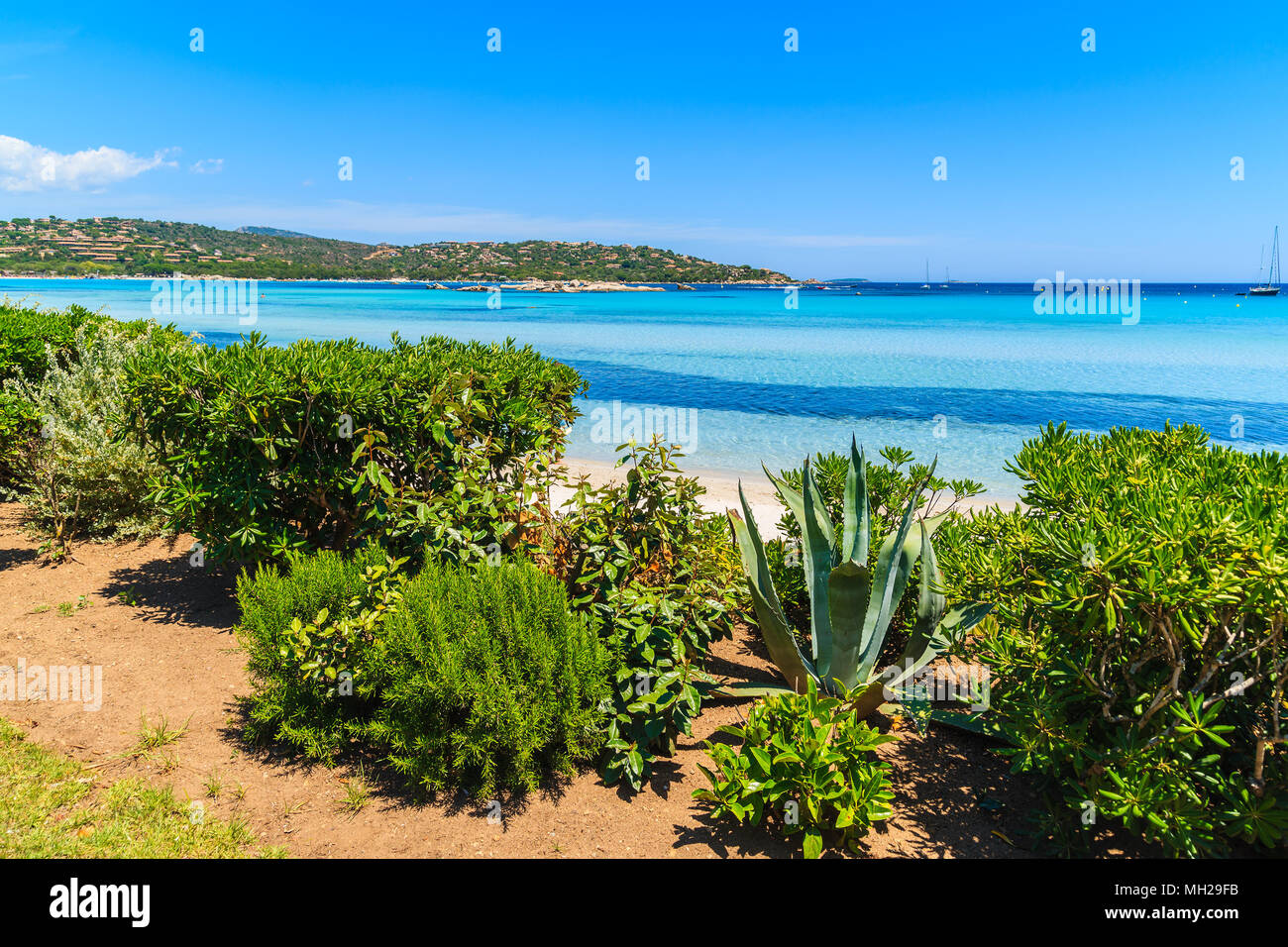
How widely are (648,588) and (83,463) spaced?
227 inches

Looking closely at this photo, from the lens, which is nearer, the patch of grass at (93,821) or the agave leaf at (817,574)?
the patch of grass at (93,821)

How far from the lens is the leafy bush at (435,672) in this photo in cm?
312

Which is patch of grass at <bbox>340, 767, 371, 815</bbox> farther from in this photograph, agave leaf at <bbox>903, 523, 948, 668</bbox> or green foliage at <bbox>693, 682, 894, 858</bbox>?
agave leaf at <bbox>903, 523, 948, 668</bbox>

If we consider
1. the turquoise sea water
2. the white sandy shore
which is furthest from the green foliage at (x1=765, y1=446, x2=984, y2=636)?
the turquoise sea water

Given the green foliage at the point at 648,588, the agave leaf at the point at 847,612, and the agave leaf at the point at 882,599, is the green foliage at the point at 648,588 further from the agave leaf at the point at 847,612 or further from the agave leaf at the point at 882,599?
the agave leaf at the point at 882,599

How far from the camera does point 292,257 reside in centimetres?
11281

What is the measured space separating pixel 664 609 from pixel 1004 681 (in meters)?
1.57

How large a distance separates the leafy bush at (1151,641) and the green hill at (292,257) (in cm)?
9589

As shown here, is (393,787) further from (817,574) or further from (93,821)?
(817,574)

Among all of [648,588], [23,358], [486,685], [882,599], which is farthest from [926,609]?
[23,358]

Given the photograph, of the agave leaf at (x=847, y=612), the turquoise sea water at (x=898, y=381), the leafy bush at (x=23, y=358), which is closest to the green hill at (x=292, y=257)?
the turquoise sea water at (x=898, y=381)

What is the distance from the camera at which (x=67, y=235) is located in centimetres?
9750
